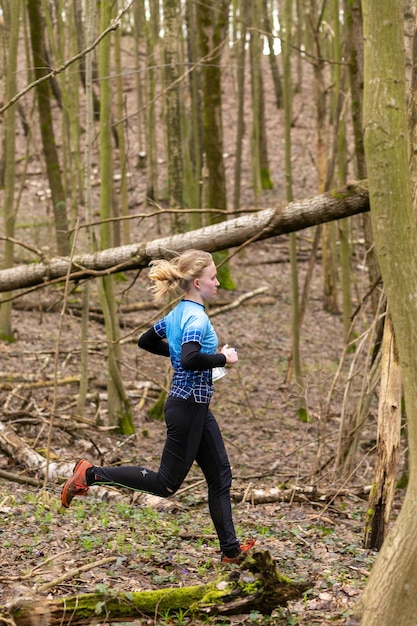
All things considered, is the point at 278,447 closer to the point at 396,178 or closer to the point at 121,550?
the point at 121,550

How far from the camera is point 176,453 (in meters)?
4.32

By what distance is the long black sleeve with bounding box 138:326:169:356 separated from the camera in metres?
4.66

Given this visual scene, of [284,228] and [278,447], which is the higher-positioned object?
[284,228]

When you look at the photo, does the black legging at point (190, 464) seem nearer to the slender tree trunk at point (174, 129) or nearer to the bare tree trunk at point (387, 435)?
the bare tree trunk at point (387, 435)

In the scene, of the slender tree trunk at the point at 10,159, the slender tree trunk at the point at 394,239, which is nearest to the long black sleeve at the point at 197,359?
the slender tree trunk at the point at 394,239

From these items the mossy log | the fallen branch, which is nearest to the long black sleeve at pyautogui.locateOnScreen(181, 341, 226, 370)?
the mossy log

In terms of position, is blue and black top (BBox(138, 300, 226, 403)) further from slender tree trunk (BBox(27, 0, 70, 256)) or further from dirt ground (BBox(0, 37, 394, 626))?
slender tree trunk (BBox(27, 0, 70, 256))

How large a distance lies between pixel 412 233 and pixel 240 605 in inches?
81.7

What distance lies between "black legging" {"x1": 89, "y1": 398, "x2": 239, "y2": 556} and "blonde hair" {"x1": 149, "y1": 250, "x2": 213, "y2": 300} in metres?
0.70

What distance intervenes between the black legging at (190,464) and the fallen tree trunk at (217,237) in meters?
1.95

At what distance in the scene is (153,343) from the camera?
185 inches

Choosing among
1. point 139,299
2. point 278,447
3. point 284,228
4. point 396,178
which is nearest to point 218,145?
point 139,299

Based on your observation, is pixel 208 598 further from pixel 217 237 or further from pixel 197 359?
pixel 217 237

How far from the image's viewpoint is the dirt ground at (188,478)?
14.0 ft
